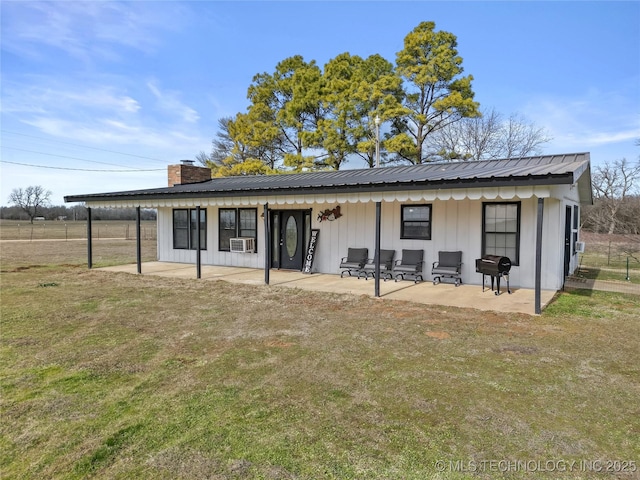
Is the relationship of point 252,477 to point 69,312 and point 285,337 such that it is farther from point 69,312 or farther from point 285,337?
point 69,312

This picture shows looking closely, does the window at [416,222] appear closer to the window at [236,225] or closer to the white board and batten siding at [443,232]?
the white board and batten siding at [443,232]

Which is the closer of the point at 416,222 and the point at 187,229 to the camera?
the point at 416,222

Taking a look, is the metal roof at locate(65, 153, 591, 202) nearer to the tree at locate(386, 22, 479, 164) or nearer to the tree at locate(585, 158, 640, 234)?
the tree at locate(386, 22, 479, 164)

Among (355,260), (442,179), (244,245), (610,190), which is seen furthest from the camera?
(610,190)

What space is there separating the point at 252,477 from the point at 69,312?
579 cm

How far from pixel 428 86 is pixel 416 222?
44.7 ft

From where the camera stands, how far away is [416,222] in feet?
33.4

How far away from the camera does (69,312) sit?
6.64 m

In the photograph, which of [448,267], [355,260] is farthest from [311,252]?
[448,267]

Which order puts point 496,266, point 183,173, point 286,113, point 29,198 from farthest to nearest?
1. point 29,198
2. point 286,113
3. point 183,173
4. point 496,266

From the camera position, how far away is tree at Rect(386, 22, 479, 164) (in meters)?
20.0

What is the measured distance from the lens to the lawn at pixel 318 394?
248cm

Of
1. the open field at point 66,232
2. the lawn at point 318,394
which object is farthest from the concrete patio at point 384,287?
the open field at point 66,232

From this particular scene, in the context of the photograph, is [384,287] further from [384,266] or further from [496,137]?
[496,137]
